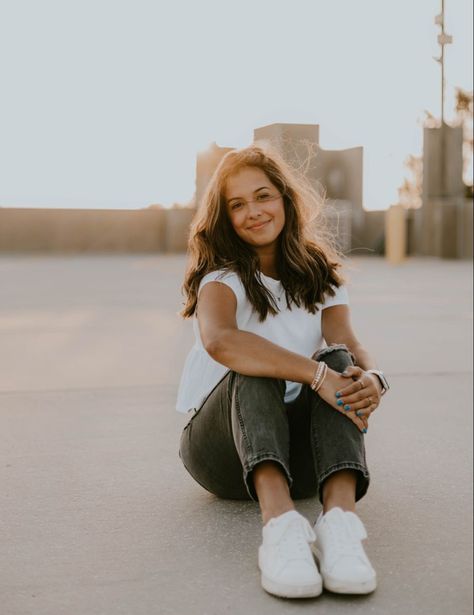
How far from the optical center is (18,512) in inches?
107

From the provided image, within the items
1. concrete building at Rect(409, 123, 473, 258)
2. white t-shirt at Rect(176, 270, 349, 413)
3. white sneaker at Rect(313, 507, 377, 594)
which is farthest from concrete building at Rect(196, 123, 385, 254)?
white sneaker at Rect(313, 507, 377, 594)

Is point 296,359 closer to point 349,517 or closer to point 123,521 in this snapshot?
point 349,517

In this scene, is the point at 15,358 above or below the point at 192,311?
below

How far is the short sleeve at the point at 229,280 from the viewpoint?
102 inches

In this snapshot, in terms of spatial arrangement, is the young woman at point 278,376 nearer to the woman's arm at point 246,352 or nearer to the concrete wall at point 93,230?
the woman's arm at point 246,352

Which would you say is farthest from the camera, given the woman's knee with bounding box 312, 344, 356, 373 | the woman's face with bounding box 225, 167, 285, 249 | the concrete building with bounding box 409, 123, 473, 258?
the concrete building with bounding box 409, 123, 473, 258

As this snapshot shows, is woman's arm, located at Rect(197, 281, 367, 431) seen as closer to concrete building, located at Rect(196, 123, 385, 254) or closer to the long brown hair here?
the long brown hair

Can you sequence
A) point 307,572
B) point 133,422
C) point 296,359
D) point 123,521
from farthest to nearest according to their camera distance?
1. point 133,422
2. point 123,521
3. point 296,359
4. point 307,572

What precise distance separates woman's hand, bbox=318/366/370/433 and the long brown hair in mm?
336

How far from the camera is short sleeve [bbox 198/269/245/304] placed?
260 centimetres

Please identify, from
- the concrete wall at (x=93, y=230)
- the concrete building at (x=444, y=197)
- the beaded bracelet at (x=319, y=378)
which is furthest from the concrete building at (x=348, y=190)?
the beaded bracelet at (x=319, y=378)

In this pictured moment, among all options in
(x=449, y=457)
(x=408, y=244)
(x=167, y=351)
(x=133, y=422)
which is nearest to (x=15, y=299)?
(x=167, y=351)

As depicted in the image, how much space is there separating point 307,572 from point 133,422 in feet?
6.49

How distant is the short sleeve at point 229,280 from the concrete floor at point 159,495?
2.13 ft
